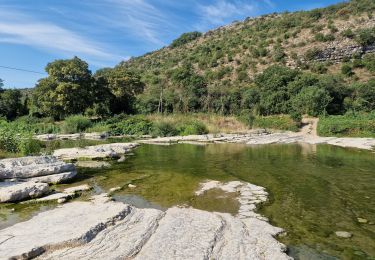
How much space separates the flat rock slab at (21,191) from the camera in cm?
1007

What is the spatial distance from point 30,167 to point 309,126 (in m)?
34.3

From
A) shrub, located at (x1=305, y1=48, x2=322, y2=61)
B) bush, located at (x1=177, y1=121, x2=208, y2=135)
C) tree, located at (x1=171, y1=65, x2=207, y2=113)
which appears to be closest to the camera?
bush, located at (x1=177, y1=121, x2=208, y2=135)

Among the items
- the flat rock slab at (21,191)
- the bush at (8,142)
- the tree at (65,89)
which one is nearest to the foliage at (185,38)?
the tree at (65,89)

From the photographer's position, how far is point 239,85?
64.8 metres

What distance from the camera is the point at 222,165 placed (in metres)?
→ 17.6

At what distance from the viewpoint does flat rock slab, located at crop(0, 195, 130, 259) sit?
6.02 meters

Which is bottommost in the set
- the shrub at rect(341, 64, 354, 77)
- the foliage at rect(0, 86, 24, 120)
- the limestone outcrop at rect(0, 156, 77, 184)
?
the limestone outcrop at rect(0, 156, 77, 184)

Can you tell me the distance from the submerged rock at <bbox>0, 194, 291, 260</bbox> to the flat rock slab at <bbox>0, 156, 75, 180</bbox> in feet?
15.5

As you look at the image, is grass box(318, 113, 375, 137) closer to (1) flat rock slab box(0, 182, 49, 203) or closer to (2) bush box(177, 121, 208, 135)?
(2) bush box(177, 121, 208, 135)

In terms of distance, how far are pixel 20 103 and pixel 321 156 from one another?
50529 mm

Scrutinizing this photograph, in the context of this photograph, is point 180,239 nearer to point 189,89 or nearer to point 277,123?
point 277,123

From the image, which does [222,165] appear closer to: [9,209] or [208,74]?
[9,209]

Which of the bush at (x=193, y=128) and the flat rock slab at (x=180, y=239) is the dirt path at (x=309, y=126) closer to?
the bush at (x=193, y=128)

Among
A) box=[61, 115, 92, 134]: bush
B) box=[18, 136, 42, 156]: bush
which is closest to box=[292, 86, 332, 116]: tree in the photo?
box=[61, 115, 92, 134]: bush
